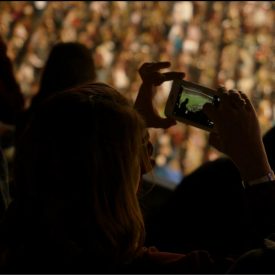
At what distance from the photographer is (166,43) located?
357 centimetres

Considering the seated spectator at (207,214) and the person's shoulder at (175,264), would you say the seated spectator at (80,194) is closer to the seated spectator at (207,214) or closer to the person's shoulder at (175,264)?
the person's shoulder at (175,264)

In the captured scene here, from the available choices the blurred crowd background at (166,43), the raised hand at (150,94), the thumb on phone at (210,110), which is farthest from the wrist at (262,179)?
the blurred crowd background at (166,43)

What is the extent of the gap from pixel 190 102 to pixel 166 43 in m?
2.54

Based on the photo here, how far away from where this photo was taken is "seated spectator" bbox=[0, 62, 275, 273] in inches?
32.4

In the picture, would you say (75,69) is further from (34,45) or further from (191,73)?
(34,45)

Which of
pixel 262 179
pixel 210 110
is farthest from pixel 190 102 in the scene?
pixel 262 179

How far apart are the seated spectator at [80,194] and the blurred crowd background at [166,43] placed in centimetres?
233

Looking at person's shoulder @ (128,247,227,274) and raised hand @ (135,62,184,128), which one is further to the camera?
raised hand @ (135,62,184,128)

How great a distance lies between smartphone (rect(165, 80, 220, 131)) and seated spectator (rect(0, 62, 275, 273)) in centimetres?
21

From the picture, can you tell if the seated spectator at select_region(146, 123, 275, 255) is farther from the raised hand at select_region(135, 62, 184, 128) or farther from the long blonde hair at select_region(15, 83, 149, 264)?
the long blonde hair at select_region(15, 83, 149, 264)

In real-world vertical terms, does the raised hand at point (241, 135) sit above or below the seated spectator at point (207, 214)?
above

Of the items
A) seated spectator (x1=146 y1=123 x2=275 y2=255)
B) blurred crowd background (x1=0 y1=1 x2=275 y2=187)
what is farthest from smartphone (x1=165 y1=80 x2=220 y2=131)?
blurred crowd background (x1=0 y1=1 x2=275 y2=187)

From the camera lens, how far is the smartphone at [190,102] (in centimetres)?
105

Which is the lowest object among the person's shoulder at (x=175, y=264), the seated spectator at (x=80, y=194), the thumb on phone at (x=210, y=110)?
the person's shoulder at (x=175, y=264)
